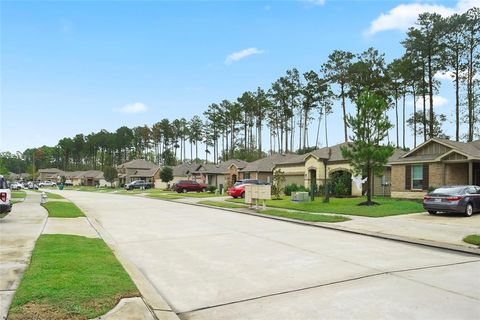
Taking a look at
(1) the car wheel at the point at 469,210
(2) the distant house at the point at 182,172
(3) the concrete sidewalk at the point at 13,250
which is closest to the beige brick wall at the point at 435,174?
(1) the car wheel at the point at 469,210

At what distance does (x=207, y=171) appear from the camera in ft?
207

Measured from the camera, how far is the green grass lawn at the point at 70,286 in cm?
539

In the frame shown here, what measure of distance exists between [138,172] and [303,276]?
88193mm

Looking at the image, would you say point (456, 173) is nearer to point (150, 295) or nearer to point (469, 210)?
point (469, 210)

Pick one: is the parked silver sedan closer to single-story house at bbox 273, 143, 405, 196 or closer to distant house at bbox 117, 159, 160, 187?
single-story house at bbox 273, 143, 405, 196

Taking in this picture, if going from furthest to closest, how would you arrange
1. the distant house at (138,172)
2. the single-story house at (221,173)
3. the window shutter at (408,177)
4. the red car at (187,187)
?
the distant house at (138,172) < the single-story house at (221,173) < the red car at (187,187) < the window shutter at (408,177)

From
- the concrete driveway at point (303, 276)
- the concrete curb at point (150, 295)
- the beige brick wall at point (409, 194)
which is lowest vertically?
the concrete driveway at point (303, 276)

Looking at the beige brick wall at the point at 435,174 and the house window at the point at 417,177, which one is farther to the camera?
the house window at the point at 417,177

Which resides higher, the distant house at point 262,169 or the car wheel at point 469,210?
the distant house at point 262,169

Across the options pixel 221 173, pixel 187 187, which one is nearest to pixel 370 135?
pixel 187 187

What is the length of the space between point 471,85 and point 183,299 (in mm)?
46684

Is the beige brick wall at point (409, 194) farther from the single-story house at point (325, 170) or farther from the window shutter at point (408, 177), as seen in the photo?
the single-story house at point (325, 170)

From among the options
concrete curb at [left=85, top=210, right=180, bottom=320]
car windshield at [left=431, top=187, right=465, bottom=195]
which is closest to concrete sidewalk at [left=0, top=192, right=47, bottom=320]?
concrete curb at [left=85, top=210, right=180, bottom=320]

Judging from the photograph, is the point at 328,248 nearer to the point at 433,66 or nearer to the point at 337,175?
the point at 337,175
